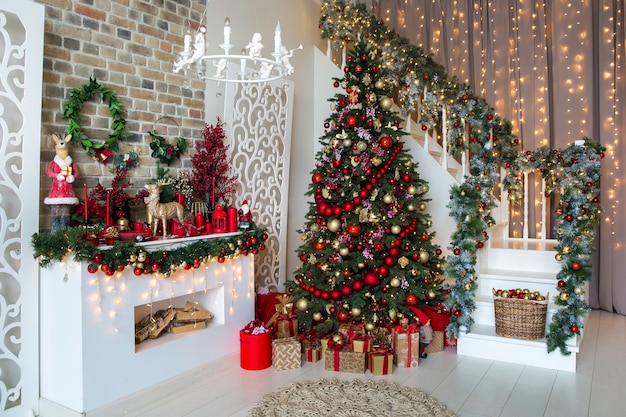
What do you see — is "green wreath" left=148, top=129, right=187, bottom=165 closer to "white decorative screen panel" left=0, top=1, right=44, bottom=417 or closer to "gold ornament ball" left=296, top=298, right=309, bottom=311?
"white decorative screen panel" left=0, top=1, right=44, bottom=417

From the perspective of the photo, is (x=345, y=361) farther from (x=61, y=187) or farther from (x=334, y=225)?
(x=61, y=187)

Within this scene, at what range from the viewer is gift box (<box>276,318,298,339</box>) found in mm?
3896

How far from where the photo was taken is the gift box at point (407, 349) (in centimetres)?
355

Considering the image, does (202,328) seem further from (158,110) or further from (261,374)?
(158,110)

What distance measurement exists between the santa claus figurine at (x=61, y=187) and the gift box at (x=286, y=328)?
1746 mm

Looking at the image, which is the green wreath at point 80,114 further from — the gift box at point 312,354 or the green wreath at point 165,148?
the gift box at point 312,354

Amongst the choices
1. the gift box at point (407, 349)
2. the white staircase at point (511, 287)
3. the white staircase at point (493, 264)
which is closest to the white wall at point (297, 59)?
the white staircase at point (493, 264)

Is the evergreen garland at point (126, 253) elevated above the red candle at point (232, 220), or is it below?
below

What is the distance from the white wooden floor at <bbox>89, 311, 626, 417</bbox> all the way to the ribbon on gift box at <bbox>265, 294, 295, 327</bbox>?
435 mm

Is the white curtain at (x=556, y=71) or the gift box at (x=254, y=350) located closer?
the gift box at (x=254, y=350)

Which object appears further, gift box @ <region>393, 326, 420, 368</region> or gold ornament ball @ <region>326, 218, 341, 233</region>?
gold ornament ball @ <region>326, 218, 341, 233</region>

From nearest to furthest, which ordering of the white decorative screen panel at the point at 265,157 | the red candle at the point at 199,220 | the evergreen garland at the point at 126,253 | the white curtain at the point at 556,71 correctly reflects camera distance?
the evergreen garland at the point at 126,253, the red candle at the point at 199,220, the white decorative screen panel at the point at 265,157, the white curtain at the point at 556,71

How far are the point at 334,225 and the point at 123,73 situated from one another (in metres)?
1.85

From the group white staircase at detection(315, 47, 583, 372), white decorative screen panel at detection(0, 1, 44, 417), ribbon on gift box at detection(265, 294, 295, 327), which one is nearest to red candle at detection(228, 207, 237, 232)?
ribbon on gift box at detection(265, 294, 295, 327)
